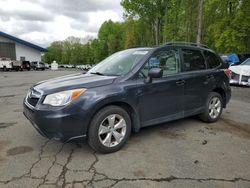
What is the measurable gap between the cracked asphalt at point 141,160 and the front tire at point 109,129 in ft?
0.50

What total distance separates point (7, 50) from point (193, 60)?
4521 cm

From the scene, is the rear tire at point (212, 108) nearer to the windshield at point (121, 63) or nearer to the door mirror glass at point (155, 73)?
the door mirror glass at point (155, 73)

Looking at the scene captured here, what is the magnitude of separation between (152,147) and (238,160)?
52.1 inches

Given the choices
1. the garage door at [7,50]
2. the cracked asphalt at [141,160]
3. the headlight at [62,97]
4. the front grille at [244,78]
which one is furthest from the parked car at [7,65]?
the headlight at [62,97]

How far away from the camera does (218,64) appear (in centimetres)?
539

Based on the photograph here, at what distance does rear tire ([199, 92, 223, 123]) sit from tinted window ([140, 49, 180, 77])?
1.24m

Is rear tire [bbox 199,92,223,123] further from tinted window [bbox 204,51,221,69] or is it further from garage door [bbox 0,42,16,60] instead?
garage door [bbox 0,42,16,60]

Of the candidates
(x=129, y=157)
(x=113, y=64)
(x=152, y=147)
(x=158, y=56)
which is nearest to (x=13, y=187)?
(x=129, y=157)

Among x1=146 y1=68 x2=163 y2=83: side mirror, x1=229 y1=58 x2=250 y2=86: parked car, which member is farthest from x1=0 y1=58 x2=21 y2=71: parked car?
x1=146 y1=68 x2=163 y2=83: side mirror

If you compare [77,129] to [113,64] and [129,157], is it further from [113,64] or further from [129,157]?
[113,64]

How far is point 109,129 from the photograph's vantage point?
3607 mm

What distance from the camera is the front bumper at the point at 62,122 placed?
3.22 m

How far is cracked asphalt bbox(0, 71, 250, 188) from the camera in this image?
2889 millimetres

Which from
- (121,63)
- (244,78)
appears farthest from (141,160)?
(244,78)
